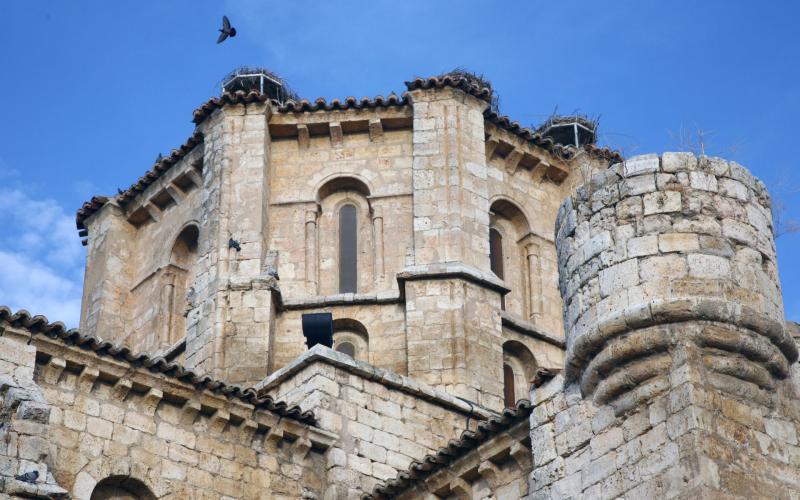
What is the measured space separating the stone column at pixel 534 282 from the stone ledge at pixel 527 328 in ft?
0.93

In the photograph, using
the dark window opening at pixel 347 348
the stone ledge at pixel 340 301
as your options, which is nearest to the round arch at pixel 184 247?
the stone ledge at pixel 340 301

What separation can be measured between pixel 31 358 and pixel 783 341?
7.96 meters

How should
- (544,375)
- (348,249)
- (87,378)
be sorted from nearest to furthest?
(544,375) → (87,378) → (348,249)

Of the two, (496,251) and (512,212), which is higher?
(512,212)

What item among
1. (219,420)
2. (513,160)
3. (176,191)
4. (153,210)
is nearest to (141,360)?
(219,420)

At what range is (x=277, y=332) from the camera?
2384 cm

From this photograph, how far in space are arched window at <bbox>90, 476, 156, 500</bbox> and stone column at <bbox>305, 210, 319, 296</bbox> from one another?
6.63 meters

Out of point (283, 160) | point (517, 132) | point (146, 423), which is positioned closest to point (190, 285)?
point (283, 160)

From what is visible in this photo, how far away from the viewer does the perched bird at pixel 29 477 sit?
16203 mm

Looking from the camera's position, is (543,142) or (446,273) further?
(543,142)

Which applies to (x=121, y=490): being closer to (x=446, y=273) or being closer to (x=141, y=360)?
(x=141, y=360)

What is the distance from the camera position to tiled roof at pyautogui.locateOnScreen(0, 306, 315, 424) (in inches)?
701

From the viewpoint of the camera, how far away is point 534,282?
26031 millimetres

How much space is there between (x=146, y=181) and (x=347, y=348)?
5.25 m
